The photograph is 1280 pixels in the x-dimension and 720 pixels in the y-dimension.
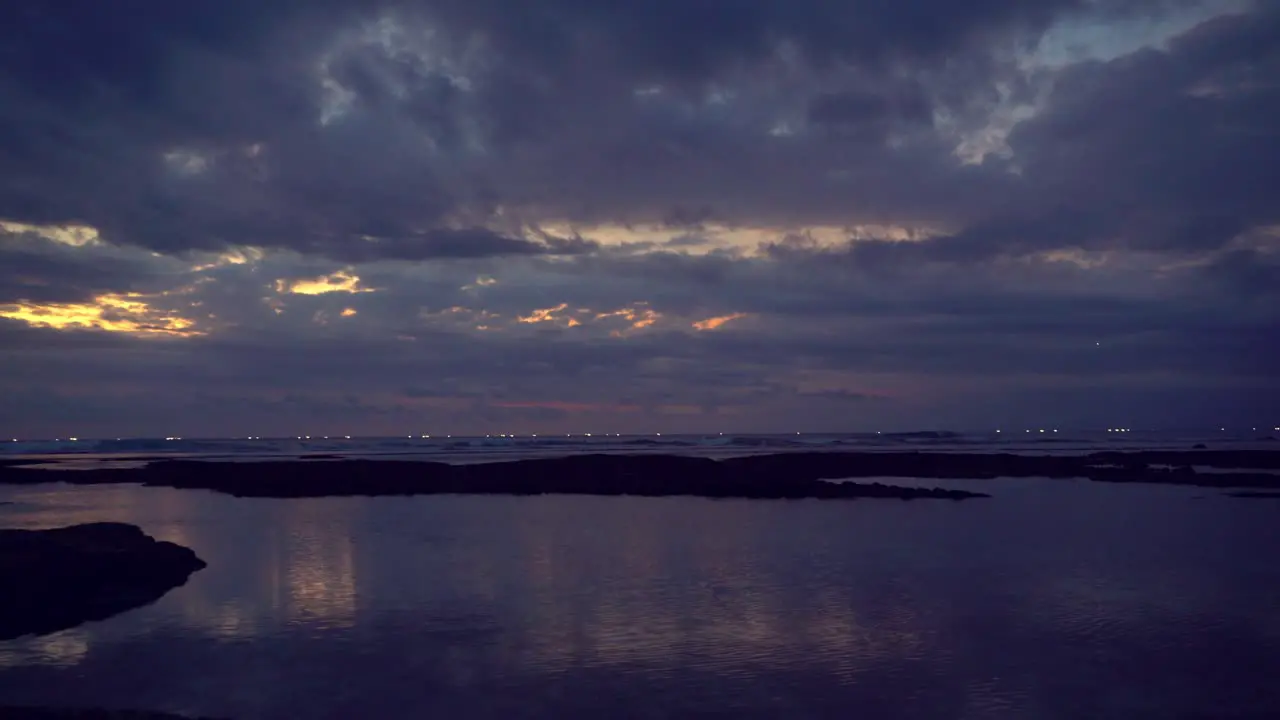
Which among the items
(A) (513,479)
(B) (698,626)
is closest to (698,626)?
(B) (698,626)

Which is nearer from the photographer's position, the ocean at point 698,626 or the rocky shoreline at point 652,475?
the ocean at point 698,626

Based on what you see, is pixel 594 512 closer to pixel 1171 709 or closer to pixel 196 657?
pixel 196 657

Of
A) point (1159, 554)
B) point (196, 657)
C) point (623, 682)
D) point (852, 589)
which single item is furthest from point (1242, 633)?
point (196, 657)

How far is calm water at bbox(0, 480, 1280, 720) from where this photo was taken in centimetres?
1473

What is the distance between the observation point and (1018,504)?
142 ft

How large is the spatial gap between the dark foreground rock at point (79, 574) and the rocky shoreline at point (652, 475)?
26.0 metres

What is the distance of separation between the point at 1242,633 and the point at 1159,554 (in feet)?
34.0

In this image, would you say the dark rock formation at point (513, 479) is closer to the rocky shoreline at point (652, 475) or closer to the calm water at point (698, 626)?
the rocky shoreline at point (652, 475)

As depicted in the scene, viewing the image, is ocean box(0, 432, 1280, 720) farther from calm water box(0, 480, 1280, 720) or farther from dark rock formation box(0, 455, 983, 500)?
dark rock formation box(0, 455, 983, 500)

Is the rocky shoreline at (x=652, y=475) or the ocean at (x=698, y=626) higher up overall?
the rocky shoreline at (x=652, y=475)

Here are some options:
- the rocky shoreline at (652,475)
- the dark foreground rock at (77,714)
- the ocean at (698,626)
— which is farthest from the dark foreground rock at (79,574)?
the rocky shoreline at (652,475)

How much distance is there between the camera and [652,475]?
58.6 m

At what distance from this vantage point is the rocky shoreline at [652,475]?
5150cm

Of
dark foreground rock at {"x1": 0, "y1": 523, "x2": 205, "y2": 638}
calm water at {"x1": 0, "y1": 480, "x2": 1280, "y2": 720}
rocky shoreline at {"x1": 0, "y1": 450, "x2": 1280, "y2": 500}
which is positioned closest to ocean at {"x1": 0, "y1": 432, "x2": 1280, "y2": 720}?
calm water at {"x1": 0, "y1": 480, "x2": 1280, "y2": 720}
